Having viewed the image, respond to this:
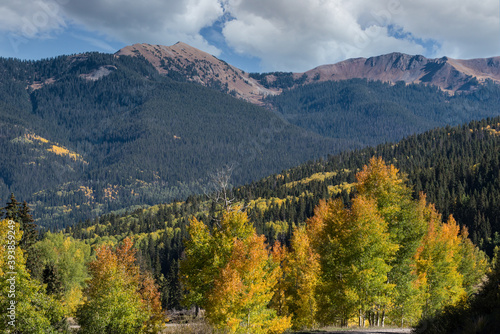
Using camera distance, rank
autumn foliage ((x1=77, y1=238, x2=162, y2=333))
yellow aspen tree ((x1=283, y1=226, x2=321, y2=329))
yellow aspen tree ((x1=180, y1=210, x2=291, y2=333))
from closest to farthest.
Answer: yellow aspen tree ((x1=180, y1=210, x2=291, y2=333))
autumn foliage ((x1=77, y1=238, x2=162, y2=333))
yellow aspen tree ((x1=283, y1=226, x2=321, y2=329))

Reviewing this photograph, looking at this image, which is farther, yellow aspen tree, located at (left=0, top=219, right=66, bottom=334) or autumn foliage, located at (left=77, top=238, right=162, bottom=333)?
autumn foliage, located at (left=77, top=238, right=162, bottom=333)

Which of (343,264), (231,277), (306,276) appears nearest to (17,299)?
(231,277)

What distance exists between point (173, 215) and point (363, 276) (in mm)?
179586

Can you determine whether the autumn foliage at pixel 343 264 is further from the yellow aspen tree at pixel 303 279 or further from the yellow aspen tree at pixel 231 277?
the yellow aspen tree at pixel 303 279

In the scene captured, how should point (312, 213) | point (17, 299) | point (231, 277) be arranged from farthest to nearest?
1. point (312, 213)
2. point (17, 299)
3. point (231, 277)

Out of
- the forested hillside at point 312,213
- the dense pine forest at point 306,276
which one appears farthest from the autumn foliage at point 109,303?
the forested hillside at point 312,213

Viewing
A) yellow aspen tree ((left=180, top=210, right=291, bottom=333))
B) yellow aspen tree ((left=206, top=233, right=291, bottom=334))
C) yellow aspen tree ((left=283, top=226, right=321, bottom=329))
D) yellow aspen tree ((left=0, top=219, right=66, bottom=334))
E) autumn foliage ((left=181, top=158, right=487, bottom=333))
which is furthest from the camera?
yellow aspen tree ((left=283, top=226, right=321, bottom=329))

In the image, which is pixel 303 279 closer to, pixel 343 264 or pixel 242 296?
pixel 343 264

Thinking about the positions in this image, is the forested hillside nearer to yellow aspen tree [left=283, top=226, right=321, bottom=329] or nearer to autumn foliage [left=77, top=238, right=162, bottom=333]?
yellow aspen tree [left=283, top=226, right=321, bottom=329]

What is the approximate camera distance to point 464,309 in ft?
52.9

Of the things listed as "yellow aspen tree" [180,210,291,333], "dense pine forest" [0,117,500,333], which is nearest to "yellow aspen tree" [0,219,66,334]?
"dense pine forest" [0,117,500,333]

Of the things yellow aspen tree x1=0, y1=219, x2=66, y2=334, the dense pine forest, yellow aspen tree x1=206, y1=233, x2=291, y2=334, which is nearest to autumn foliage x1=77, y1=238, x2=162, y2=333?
the dense pine forest

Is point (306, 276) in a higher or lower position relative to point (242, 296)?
higher

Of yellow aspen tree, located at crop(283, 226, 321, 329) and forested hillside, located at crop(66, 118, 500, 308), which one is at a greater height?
forested hillside, located at crop(66, 118, 500, 308)
